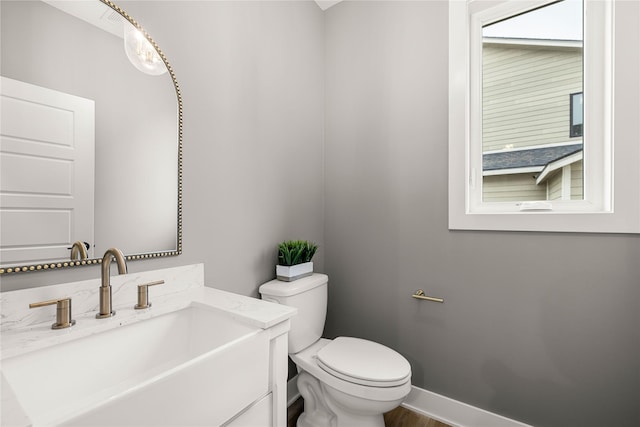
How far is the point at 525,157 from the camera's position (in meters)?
1.47

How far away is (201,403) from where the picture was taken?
0.67 metres

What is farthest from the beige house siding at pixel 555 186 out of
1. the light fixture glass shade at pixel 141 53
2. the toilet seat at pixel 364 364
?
the light fixture glass shade at pixel 141 53

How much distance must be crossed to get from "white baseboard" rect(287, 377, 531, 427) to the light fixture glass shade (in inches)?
66.2

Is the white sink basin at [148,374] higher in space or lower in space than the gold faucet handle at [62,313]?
lower

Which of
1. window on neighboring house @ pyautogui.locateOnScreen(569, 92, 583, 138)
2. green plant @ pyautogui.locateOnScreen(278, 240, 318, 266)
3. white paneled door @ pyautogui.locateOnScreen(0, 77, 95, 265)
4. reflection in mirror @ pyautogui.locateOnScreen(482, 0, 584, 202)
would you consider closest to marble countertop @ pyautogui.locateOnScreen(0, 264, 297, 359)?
white paneled door @ pyautogui.locateOnScreen(0, 77, 95, 265)

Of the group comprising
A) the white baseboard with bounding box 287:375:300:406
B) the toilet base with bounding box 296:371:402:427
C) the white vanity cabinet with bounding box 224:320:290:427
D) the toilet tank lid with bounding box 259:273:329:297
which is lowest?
the white baseboard with bounding box 287:375:300:406

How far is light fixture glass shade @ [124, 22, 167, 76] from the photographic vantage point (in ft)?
3.37

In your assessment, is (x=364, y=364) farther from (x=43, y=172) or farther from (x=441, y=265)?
(x=43, y=172)

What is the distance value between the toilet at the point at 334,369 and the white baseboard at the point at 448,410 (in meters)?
0.34

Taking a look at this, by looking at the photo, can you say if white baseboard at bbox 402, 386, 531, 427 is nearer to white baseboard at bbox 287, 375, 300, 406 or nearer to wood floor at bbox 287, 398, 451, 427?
wood floor at bbox 287, 398, 451, 427

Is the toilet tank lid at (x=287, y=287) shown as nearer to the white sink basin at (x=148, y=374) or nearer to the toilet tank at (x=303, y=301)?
the toilet tank at (x=303, y=301)

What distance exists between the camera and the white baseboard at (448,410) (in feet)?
4.69

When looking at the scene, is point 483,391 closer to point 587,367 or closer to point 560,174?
point 587,367

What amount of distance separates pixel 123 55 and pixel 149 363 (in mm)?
1034
